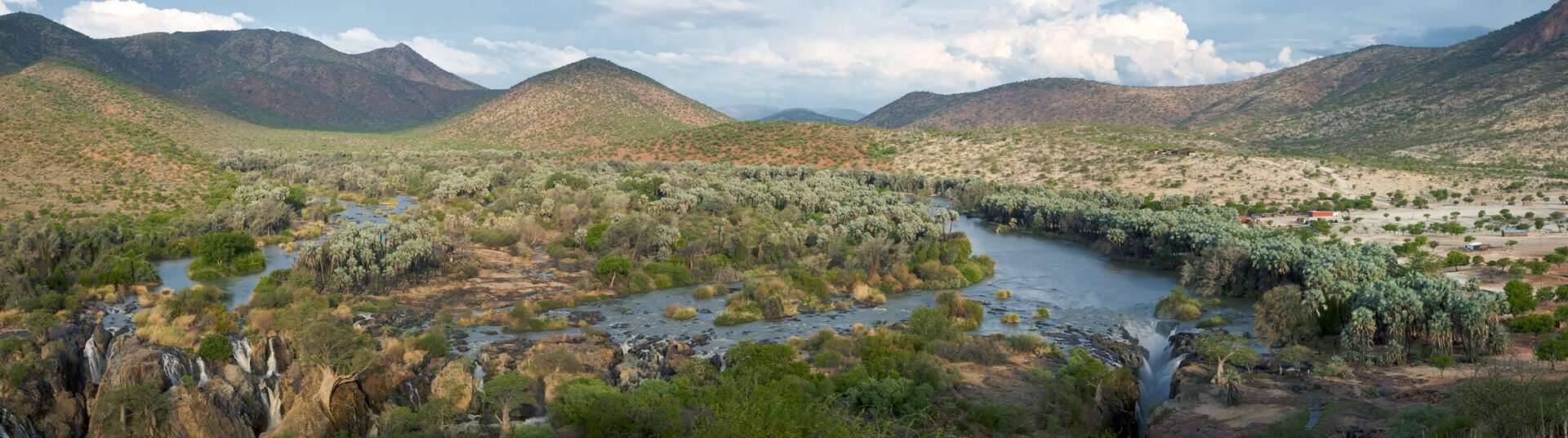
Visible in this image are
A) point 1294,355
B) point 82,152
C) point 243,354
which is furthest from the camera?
point 82,152

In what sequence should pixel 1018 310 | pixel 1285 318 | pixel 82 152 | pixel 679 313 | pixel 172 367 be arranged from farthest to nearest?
pixel 82 152 → pixel 1018 310 → pixel 679 313 → pixel 1285 318 → pixel 172 367

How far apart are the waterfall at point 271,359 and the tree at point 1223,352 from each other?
33.6m

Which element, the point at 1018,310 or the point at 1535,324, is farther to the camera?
the point at 1018,310

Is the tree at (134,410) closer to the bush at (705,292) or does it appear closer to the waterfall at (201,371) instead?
the waterfall at (201,371)

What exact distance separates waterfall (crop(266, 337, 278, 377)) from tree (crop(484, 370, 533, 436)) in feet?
26.1

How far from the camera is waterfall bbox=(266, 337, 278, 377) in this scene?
32.8 meters

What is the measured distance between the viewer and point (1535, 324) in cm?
3700

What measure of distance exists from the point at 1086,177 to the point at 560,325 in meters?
82.8

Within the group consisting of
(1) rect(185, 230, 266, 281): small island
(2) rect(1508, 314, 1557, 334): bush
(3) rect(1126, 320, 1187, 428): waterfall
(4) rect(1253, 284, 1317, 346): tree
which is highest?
(2) rect(1508, 314, 1557, 334): bush

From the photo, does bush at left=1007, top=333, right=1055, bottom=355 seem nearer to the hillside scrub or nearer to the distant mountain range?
the hillside scrub

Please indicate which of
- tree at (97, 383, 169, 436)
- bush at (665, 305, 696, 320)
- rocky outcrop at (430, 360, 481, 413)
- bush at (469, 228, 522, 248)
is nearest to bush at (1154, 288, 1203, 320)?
bush at (665, 305, 696, 320)

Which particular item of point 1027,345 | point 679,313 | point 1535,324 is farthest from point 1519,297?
point 679,313

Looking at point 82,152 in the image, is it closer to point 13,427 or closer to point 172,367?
point 172,367

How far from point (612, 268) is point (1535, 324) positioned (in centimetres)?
4366
